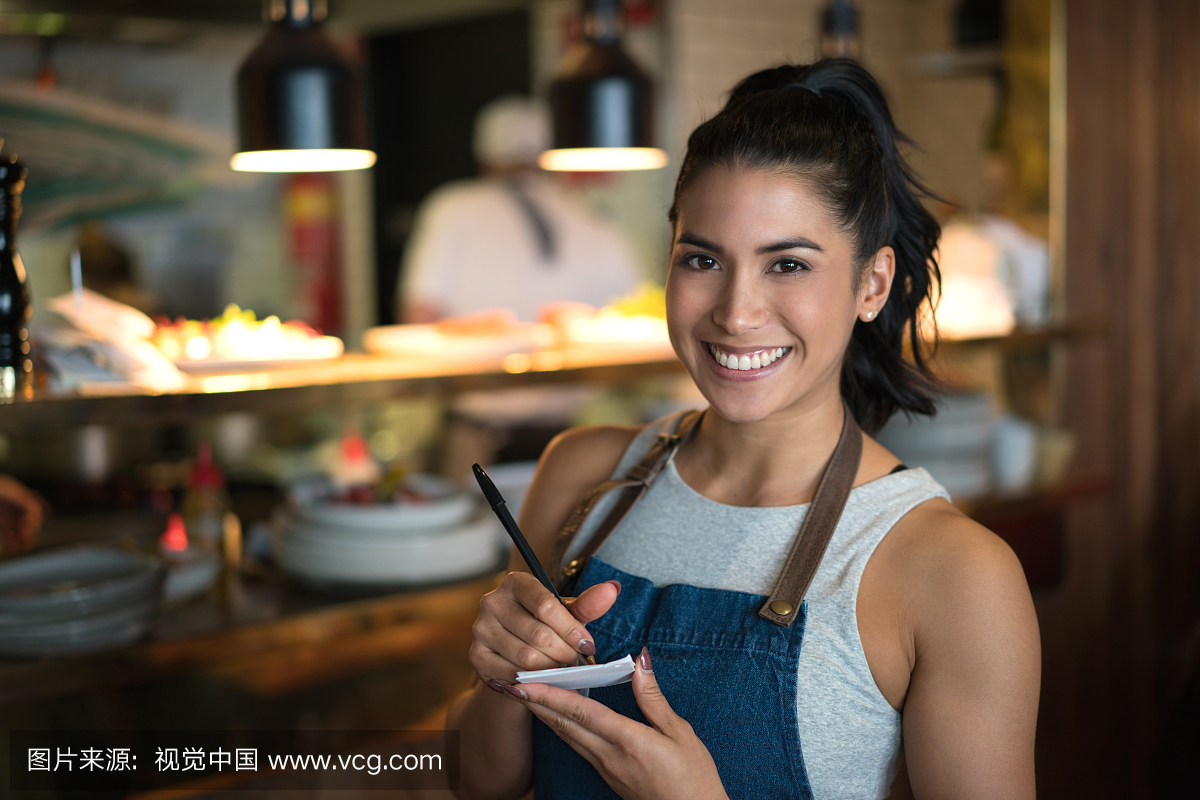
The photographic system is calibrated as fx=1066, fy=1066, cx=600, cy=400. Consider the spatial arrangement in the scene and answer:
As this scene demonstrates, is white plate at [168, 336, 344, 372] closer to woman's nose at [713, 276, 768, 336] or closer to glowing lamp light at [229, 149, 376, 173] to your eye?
glowing lamp light at [229, 149, 376, 173]

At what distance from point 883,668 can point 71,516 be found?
242 centimetres

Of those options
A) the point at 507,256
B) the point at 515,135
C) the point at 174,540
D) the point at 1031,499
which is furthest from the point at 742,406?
the point at 515,135

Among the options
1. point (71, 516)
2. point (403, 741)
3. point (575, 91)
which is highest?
point (575, 91)

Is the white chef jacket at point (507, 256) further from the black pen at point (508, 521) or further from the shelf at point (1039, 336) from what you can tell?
the black pen at point (508, 521)

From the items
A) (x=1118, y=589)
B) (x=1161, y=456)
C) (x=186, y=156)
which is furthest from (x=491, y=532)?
(x=186, y=156)

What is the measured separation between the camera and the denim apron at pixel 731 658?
1.19m

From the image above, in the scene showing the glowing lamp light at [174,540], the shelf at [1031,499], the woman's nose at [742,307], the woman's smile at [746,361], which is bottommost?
the shelf at [1031,499]

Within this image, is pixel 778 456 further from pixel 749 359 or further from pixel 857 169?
pixel 857 169

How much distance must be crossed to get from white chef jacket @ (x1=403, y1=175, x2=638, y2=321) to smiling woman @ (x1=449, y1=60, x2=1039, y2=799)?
10.6 ft

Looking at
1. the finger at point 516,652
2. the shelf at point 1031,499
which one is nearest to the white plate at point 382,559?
the finger at point 516,652

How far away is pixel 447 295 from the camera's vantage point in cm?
457

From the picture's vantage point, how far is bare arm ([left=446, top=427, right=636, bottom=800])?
3.59ft

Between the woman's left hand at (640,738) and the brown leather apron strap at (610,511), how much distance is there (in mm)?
290

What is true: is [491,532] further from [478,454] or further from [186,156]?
[186,156]
